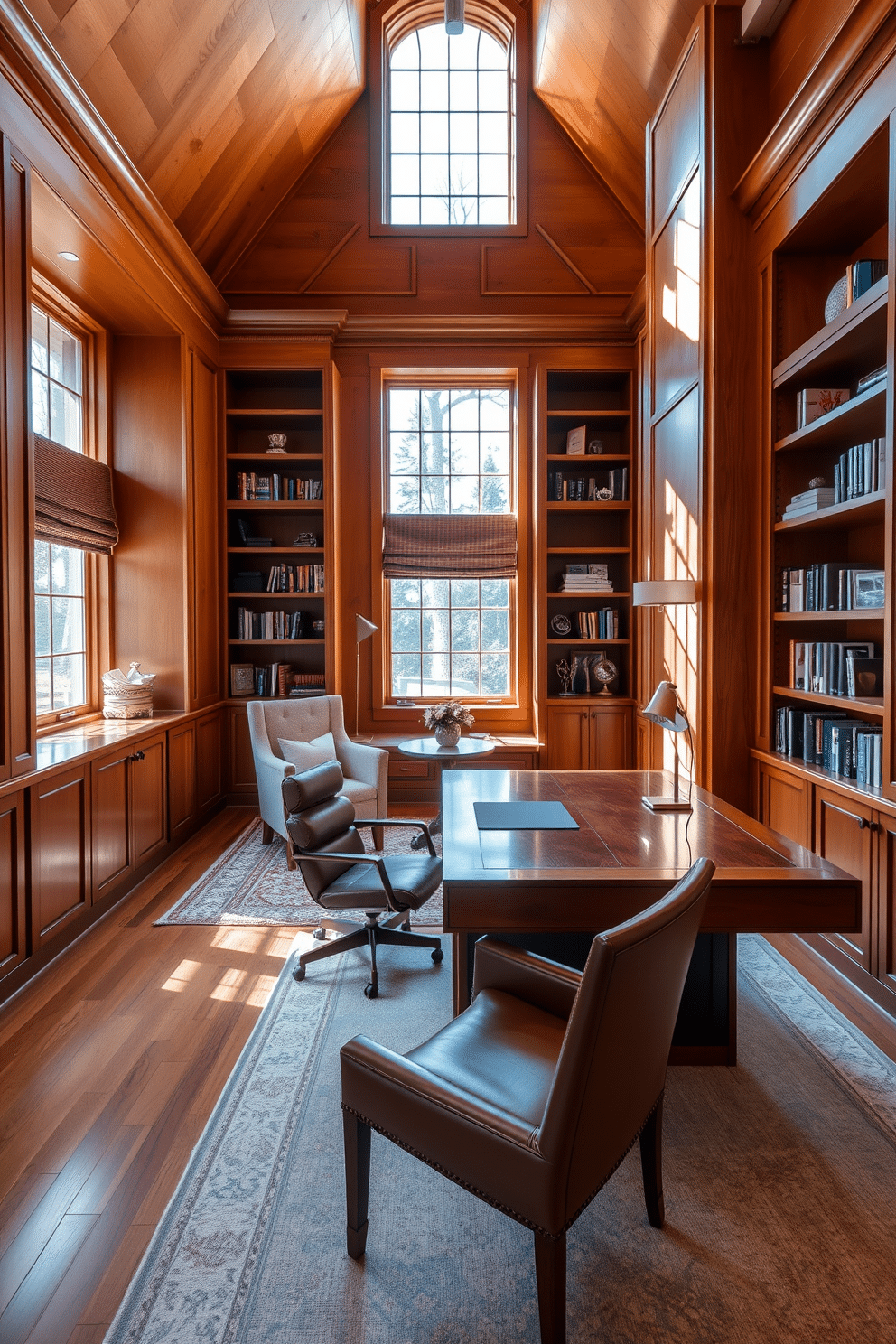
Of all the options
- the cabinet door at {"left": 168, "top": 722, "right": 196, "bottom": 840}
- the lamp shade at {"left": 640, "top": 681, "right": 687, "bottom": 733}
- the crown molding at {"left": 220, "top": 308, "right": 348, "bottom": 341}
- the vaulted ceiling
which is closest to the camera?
the lamp shade at {"left": 640, "top": 681, "right": 687, "bottom": 733}

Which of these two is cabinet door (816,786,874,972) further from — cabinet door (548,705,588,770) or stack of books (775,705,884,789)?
cabinet door (548,705,588,770)

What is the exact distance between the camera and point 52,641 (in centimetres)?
413

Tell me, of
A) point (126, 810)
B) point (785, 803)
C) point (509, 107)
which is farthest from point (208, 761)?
point (509, 107)

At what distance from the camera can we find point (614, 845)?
213 centimetres

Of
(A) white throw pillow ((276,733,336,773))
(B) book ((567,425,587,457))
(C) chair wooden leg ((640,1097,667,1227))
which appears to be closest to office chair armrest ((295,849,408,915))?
(C) chair wooden leg ((640,1097,667,1227))

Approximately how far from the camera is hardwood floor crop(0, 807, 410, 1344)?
1.58 m

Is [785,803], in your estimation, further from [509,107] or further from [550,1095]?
[509,107]

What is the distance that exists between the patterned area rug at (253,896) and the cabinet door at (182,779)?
1.18 ft

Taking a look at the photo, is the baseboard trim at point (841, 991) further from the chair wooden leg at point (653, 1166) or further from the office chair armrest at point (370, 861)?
the office chair armrest at point (370, 861)

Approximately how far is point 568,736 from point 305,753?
2.10m

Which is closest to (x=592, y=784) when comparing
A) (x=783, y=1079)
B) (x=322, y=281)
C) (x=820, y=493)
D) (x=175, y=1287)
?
(x=783, y=1079)

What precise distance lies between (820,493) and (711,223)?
1.46 m

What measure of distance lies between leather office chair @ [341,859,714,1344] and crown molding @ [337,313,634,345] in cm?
500

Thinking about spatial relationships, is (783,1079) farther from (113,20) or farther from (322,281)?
(322,281)
